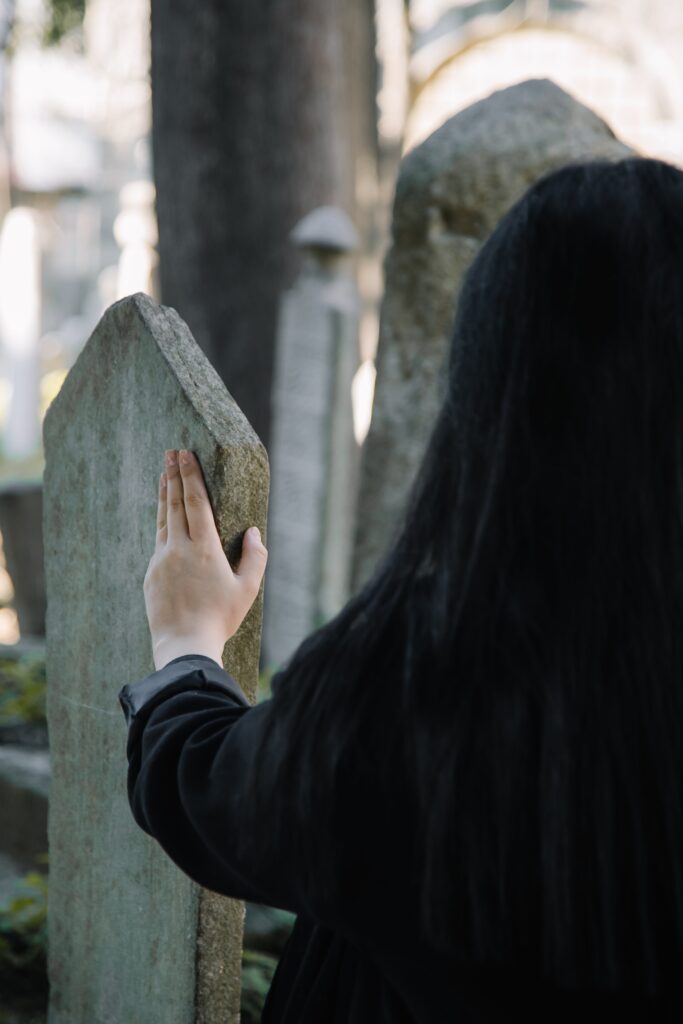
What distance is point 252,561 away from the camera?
1675 mm

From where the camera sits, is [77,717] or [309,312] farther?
[309,312]

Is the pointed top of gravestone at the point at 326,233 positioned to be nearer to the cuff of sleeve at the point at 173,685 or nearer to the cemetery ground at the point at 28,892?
the cemetery ground at the point at 28,892

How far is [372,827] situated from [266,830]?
0.39 ft

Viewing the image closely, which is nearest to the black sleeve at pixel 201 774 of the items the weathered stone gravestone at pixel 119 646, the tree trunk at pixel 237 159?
the weathered stone gravestone at pixel 119 646

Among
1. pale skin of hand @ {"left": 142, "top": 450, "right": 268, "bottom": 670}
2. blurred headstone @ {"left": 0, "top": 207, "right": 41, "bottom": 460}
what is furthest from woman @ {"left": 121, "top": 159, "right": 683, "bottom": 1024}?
blurred headstone @ {"left": 0, "top": 207, "right": 41, "bottom": 460}

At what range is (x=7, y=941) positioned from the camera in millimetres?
2602

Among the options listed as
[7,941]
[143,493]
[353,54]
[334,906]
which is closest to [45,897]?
[7,941]

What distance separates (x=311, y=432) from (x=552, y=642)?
436cm

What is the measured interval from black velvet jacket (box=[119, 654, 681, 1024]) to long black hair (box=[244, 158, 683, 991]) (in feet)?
0.11

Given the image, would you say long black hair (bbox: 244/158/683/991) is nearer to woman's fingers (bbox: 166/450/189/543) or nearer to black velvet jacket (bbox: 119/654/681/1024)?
black velvet jacket (bbox: 119/654/681/1024)

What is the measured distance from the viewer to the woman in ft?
3.54

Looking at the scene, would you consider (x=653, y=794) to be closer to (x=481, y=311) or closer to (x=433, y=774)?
(x=433, y=774)

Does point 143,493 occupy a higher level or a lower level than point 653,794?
higher

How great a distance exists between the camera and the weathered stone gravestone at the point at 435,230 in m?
4.00
